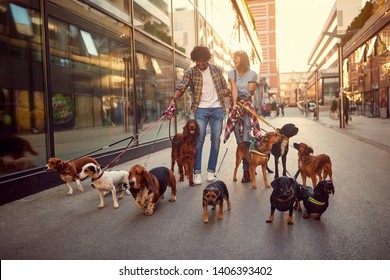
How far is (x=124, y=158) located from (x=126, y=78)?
256 cm

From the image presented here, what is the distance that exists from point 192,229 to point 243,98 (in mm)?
3057

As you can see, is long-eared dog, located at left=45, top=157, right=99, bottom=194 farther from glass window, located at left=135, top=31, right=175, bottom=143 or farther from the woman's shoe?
glass window, located at left=135, top=31, right=175, bottom=143

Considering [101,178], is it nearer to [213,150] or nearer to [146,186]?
[146,186]

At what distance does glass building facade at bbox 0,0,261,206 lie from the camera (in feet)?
20.7

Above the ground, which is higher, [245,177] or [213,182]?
[213,182]

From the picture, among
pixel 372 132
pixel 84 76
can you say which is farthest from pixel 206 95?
pixel 372 132

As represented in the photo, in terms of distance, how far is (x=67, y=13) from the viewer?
26.2ft

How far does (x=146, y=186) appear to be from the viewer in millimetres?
4094

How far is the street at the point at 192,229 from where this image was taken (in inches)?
121

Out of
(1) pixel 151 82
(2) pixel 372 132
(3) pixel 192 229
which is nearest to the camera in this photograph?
(3) pixel 192 229

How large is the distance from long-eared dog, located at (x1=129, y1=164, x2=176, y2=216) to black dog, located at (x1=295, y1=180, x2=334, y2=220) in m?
1.51

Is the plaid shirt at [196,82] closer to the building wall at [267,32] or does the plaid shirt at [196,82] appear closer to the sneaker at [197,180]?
the sneaker at [197,180]

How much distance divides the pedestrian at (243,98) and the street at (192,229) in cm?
115

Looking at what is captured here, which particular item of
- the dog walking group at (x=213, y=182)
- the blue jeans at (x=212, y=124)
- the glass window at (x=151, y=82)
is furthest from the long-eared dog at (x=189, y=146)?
the glass window at (x=151, y=82)
